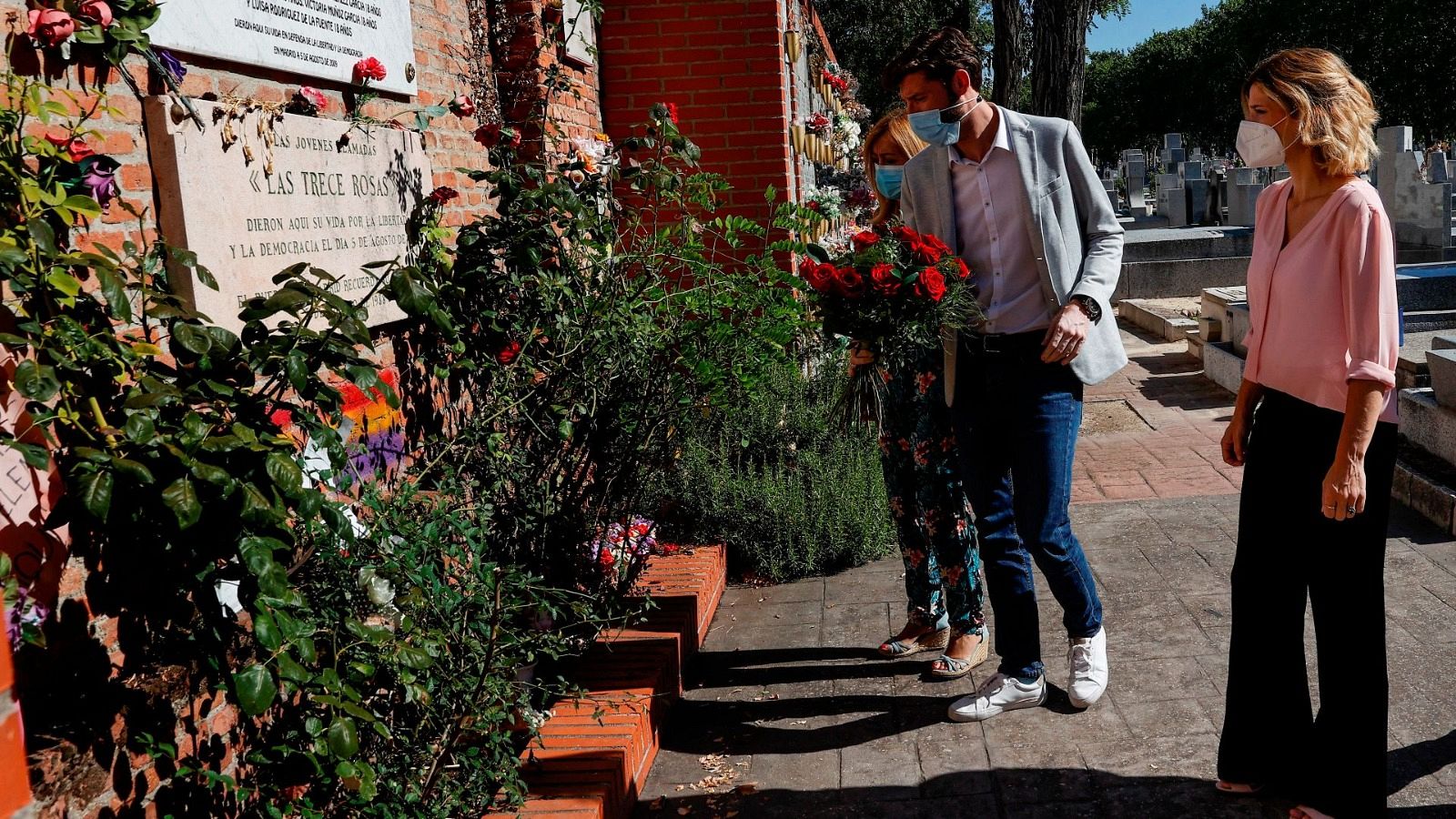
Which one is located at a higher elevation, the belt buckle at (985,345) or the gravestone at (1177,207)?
the gravestone at (1177,207)

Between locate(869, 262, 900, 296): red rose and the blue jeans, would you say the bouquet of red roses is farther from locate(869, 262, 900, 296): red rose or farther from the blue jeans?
the blue jeans

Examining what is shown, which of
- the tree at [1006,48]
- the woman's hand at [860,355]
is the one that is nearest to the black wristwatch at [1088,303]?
the woman's hand at [860,355]

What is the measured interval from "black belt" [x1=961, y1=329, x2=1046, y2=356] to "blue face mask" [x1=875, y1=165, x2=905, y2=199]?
82 centimetres

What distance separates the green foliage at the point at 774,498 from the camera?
5.17 metres

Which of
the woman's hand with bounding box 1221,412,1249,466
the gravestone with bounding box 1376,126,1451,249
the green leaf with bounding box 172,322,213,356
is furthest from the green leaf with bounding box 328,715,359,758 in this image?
the gravestone with bounding box 1376,126,1451,249

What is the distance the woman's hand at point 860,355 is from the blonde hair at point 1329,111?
134 cm

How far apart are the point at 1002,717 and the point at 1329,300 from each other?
1.65m

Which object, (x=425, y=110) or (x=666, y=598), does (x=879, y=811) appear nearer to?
(x=666, y=598)

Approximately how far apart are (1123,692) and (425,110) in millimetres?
3110

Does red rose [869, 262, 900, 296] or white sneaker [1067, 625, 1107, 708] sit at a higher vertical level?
red rose [869, 262, 900, 296]

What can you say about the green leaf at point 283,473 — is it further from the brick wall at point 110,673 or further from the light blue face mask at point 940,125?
the light blue face mask at point 940,125

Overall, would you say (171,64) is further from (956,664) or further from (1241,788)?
(1241,788)

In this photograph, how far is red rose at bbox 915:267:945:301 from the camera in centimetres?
338

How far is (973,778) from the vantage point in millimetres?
3379
